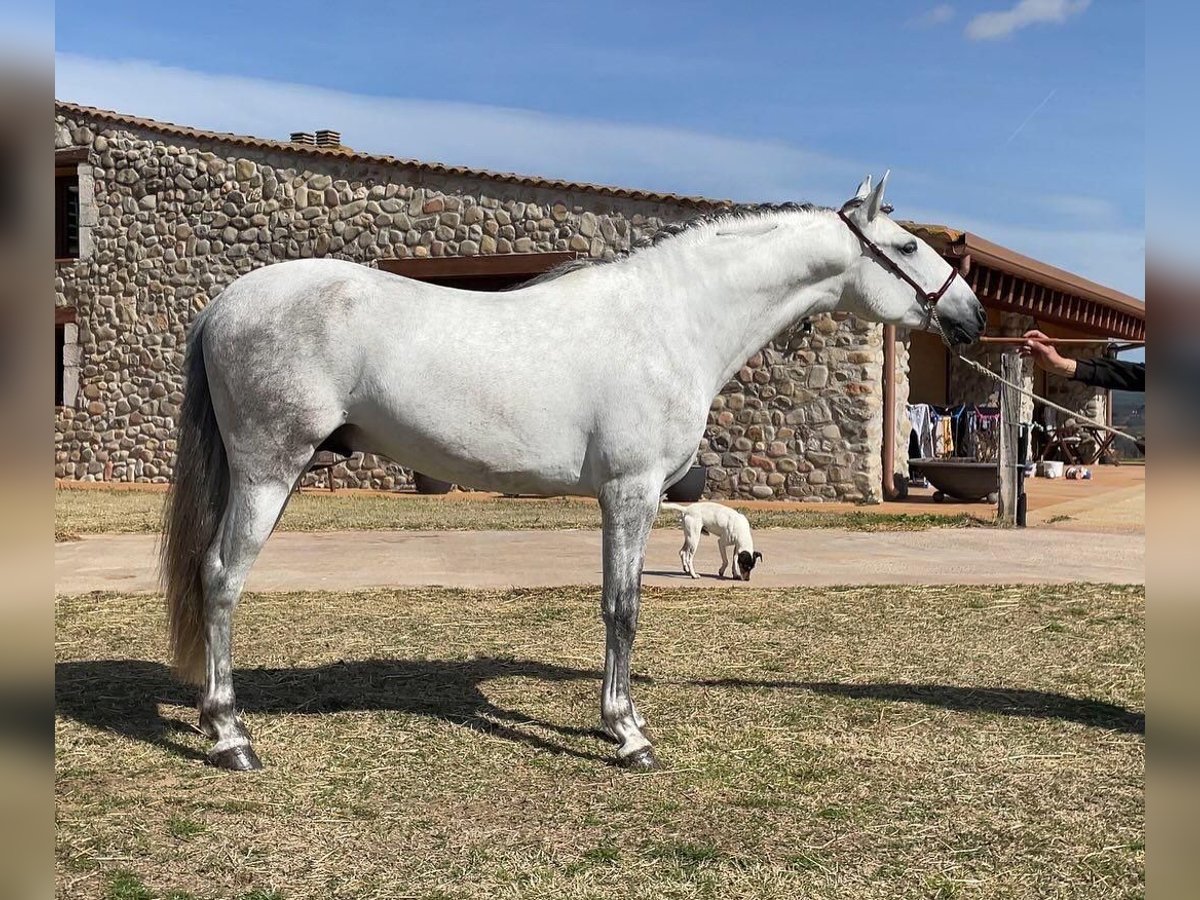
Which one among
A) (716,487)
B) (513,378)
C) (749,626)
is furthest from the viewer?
(716,487)

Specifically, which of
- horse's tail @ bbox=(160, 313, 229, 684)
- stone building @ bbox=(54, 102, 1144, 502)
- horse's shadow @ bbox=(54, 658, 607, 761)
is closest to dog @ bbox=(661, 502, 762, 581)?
horse's shadow @ bbox=(54, 658, 607, 761)

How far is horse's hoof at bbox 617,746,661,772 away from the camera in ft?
12.9

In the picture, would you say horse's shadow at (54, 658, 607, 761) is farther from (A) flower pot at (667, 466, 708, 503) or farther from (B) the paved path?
(A) flower pot at (667, 466, 708, 503)

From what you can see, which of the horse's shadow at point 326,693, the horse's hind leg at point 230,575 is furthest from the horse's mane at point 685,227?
the horse's shadow at point 326,693

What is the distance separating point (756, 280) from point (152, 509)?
34.9ft

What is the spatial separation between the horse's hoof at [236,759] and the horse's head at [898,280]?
2.82m

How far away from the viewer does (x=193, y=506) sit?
4.12 meters

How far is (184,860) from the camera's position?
3.04 m

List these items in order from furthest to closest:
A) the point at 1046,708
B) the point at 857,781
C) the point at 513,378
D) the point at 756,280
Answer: the point at 1046,708 < the point at 756,280 < the point at 513,378 < the point at 857,781

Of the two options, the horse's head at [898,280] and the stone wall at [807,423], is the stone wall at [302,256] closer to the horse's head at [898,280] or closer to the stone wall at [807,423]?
the stone wall at [807,423]

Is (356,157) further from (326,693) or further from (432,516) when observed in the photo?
(326,693)

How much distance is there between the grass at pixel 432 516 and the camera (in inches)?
444
